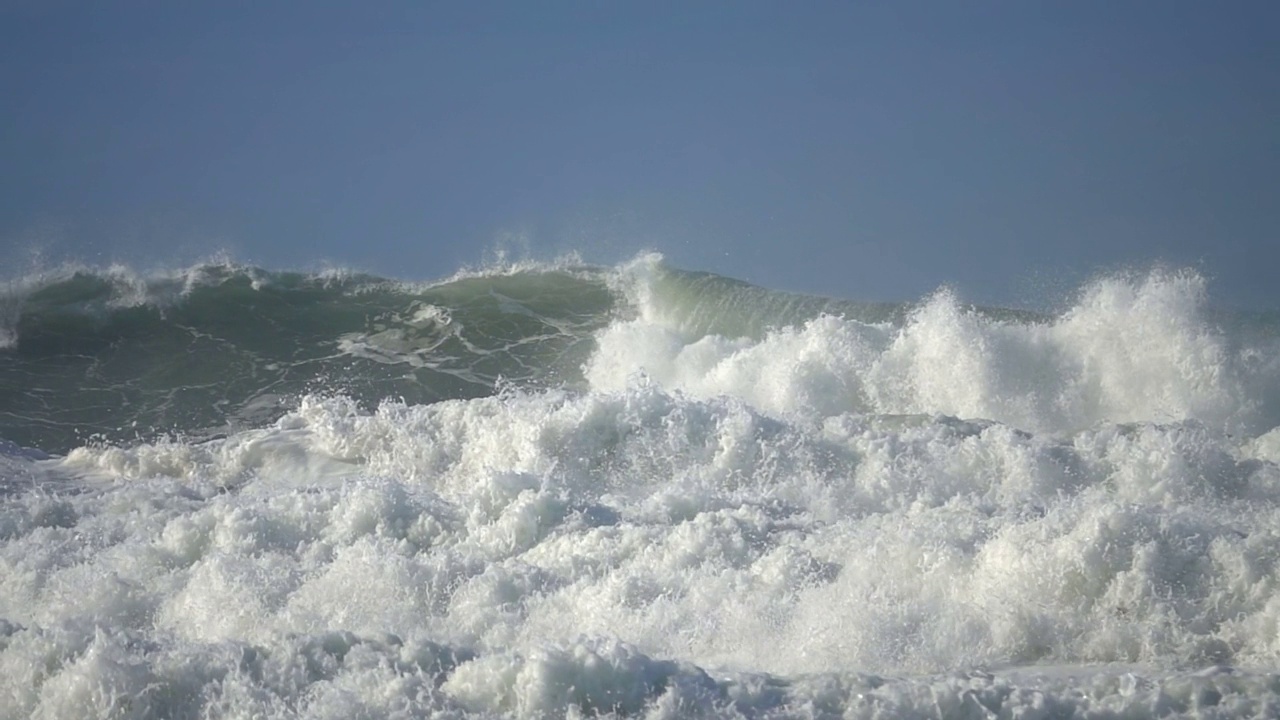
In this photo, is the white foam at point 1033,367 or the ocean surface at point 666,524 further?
the white foam at point 1033,367

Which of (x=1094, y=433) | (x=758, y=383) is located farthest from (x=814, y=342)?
(x=1094, y=433)

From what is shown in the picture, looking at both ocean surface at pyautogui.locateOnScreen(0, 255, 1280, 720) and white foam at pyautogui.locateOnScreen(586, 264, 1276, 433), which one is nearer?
ocean surface at pyautogui.locateOnScreen(0, 255, 1280, 720)

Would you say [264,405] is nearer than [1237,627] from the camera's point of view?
No

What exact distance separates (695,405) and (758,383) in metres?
3.65

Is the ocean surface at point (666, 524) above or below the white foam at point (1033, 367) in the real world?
below

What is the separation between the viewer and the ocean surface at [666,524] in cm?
523

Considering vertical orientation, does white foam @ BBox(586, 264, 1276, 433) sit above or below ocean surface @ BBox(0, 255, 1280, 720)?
above

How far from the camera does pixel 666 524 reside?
8203 mm

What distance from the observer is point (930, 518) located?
301 inches

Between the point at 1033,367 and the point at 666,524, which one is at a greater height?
the point at 1033,367

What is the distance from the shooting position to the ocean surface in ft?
17.2

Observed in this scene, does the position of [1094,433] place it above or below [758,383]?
below

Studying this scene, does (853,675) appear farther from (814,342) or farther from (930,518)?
(814,342)

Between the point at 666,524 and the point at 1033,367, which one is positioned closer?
the point at 666,524
